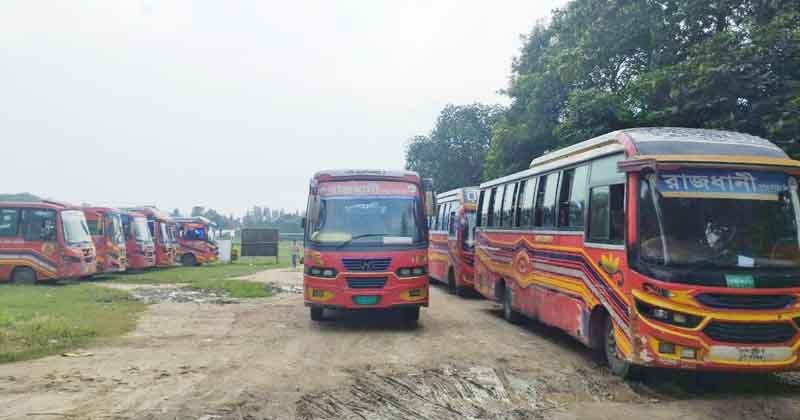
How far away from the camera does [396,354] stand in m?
10.4

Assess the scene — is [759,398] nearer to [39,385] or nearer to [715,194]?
[715,194]

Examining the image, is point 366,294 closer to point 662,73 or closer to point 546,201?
point 546,201

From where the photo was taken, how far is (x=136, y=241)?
1299 inches

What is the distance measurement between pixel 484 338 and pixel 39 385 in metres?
6.99

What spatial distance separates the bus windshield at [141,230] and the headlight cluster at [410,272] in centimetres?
2378

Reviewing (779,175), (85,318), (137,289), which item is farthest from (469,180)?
(779,175)

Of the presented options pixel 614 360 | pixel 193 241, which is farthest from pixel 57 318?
pixel 193 241

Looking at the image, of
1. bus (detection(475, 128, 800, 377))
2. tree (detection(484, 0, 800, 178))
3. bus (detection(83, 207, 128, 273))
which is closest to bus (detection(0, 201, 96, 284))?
bus (detection(83, 207, 128, 273))

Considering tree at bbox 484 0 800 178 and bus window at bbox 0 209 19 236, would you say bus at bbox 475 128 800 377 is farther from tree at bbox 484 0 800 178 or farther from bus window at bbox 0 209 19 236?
bus window at bbox 0 209 19 236

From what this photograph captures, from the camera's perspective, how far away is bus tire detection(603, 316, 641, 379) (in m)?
8.50

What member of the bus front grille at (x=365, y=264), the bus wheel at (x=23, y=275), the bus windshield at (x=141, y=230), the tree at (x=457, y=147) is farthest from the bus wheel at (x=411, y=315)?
the tree at (x=457, y=147)

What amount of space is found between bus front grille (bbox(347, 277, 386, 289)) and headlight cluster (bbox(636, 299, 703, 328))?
5839 mm

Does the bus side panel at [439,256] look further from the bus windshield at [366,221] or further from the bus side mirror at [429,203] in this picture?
the bus windshield at [366,221]

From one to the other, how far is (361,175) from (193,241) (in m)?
30.2
